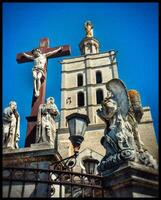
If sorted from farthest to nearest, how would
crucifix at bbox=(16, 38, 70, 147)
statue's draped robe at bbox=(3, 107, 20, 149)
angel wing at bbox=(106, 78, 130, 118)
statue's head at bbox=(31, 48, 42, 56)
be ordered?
statue's head at bbox=(31, 48, 42, 56) → crucifix at bbox=(16, 38, 70, 147) → statue's draped robe at bbox=(3, 107, 20, 149) → angel wing at bbox=(106, 78, 130, 118)

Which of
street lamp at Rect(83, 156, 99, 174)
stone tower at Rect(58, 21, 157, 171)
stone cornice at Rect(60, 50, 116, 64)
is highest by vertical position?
stone cornice at Rect(60, 50, 116, 64)

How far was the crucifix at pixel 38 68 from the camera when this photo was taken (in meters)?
7.56

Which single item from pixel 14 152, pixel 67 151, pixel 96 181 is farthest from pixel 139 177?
pixel 67 151

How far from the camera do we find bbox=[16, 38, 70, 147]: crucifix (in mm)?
7562

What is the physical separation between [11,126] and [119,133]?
9.64ft

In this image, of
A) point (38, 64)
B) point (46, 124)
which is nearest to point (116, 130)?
point (46, 124)

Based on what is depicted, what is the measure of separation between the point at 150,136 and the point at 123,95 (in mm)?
24511

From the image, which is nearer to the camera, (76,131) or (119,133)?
(119,133)

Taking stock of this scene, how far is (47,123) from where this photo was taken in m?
6.81

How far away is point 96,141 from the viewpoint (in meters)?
29.4

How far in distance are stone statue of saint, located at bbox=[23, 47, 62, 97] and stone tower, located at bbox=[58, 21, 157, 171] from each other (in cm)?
1894

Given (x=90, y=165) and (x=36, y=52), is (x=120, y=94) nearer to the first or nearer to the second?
(x=90, y=165)

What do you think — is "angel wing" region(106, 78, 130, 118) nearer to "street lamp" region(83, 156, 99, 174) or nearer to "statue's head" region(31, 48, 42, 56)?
"street lamp" region(83, 156, 99, 174)

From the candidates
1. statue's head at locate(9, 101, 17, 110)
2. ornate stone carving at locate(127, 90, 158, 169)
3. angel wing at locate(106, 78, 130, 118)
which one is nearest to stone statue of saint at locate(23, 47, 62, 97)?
statue's head at locate(9, 101, 17, 110)
